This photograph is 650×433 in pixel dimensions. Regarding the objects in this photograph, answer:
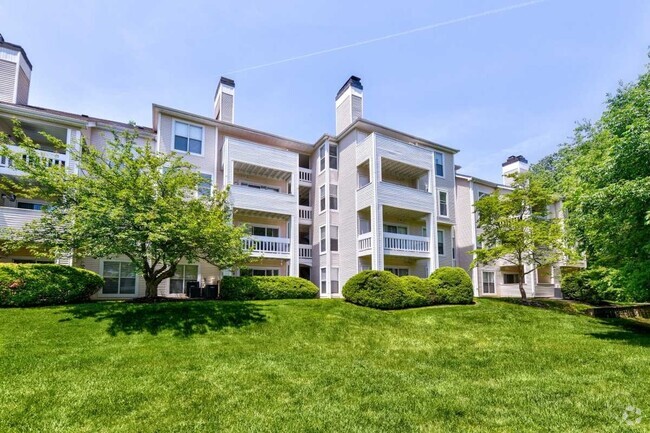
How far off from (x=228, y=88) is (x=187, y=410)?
21.5 meters

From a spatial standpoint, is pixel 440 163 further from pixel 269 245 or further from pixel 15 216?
pixel 15 216

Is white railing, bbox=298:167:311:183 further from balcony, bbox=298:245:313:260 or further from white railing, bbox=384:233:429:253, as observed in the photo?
white railing, bbox=384:233:429:253

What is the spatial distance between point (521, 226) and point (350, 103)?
13235 millimetres

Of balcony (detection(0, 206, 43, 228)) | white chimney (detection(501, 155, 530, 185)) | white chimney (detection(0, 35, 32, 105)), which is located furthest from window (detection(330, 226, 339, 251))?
white chimney (detection(501, 155, 530, 185))

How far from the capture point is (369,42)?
16797mm

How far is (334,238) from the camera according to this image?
22594 millimetres

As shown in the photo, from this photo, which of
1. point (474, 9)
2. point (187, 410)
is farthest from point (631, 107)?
point (187, 410)

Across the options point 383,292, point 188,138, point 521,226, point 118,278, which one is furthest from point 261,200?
point 521,226

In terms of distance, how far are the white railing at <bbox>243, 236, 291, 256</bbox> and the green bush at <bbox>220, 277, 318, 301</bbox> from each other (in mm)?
2206

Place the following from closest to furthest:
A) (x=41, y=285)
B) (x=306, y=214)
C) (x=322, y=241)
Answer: (x=41, y=285)
(x=322, y=241)
(x=306, y=214)

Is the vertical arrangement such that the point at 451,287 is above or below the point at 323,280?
below

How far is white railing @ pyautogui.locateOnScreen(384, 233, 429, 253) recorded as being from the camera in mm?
20375

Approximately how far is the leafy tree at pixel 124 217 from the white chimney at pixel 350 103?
12305 mm

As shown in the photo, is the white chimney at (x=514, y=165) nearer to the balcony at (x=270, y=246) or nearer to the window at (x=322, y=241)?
the window at (x=322, y=241)
